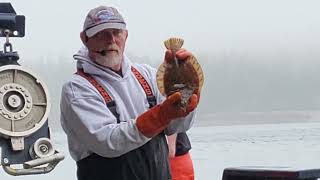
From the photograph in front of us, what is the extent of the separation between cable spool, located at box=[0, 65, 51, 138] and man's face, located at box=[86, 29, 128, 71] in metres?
0.19

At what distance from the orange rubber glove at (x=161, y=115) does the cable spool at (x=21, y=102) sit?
34 cm

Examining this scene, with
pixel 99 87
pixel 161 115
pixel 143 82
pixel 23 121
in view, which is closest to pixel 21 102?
pixel 23 121

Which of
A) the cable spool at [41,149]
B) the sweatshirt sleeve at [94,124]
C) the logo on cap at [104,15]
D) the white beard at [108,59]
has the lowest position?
the cable spool at [41,149]

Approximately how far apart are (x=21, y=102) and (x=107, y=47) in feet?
0.90

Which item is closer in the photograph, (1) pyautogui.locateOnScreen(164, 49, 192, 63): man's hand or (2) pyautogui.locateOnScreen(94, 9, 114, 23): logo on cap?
(1) pyautogui.locateOnScreen(164, 49, 192, 63): man's hand

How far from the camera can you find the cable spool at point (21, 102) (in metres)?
2.14

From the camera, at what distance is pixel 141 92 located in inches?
84.9

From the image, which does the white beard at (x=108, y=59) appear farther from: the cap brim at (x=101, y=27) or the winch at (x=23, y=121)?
the winch at (x=23, y=121)

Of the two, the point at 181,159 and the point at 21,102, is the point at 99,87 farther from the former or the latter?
the point at 181,159

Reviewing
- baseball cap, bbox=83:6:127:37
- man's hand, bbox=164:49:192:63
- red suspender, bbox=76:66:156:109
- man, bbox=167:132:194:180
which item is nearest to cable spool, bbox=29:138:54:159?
red suspender, bbox=76:66:156:109

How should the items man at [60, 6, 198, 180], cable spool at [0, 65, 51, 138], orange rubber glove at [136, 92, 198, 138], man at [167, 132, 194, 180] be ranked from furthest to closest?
man at [167, 132, 194, 180]
cable spool at [0, 65, 51, 138]
man at [60, 6, 198, 180]
orange rubber glove at [136, 92, 198, 138]

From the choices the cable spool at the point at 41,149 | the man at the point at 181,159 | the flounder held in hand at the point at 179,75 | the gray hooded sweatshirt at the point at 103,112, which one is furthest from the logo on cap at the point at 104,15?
the man at the point at 181,159

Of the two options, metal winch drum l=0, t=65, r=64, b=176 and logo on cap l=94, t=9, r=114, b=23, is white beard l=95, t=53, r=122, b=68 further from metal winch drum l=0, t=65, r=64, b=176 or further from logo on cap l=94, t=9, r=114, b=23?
metal winch drum l=0, t=65, r=64, b=176

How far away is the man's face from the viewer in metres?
2.11
